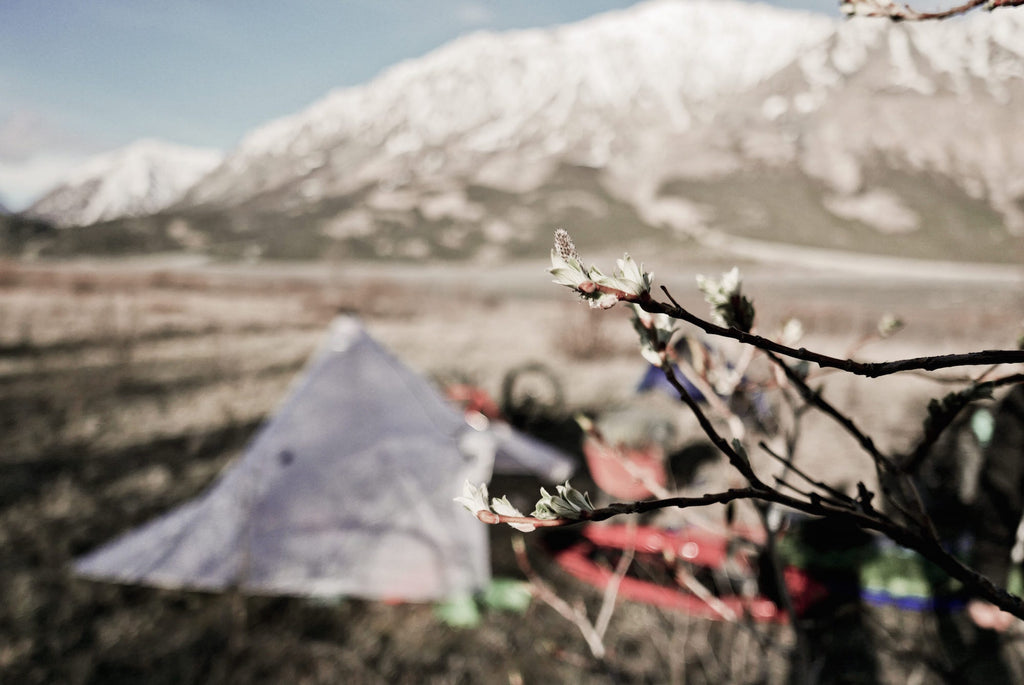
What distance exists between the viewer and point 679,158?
362 feet

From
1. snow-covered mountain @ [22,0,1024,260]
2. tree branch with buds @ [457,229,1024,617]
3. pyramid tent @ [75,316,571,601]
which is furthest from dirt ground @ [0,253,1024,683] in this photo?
snow-covered mountain @ [22,0,1024,260]

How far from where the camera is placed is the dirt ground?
313 centimetres

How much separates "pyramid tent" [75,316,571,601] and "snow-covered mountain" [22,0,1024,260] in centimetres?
5180

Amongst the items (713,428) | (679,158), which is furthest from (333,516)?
(679,158)

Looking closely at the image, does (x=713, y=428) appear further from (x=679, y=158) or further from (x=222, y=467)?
(x=679, y=158)

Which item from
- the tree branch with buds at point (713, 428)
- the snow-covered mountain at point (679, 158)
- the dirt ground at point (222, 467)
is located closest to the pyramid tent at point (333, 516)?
the dirt ground at point (222, 467)

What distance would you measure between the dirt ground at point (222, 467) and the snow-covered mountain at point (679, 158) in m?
44.5

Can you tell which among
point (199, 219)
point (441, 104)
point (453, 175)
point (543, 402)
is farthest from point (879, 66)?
point (543, 402)

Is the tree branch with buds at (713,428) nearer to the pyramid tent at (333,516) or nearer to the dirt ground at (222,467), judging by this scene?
the dirt ground at (222,467)

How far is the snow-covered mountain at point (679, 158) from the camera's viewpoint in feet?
286

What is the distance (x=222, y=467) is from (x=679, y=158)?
379ft

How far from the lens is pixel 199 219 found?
84250mm

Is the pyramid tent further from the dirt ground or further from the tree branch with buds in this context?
the tree branch with buds

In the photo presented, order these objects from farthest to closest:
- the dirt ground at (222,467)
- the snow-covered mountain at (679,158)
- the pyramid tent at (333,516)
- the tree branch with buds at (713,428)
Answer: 1. the snow-covered mountain at (679,158)
2. the pyramid tent at (333,516)
3. the dirt ground at (222,467)
4. the tree branch with buds at (713,428)
